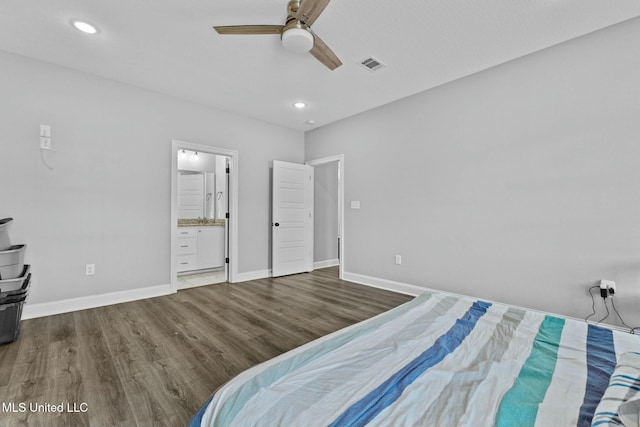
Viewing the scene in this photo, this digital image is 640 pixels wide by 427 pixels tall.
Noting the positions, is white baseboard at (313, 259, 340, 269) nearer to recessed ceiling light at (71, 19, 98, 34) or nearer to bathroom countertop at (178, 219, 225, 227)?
bathroom countertop at (178, 219, 225, 227)

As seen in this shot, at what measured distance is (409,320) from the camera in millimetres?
1426

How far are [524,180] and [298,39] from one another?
2640 mm

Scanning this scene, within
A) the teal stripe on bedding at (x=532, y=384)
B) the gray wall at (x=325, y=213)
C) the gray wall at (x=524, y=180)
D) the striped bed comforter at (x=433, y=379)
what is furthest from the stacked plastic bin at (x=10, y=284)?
the gray wall at (x=325, y=213)

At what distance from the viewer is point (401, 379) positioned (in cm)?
92

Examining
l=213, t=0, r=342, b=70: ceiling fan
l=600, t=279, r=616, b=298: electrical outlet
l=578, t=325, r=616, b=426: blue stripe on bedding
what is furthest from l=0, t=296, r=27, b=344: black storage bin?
l=600, t=279, r=616, b=298: electrical outlet

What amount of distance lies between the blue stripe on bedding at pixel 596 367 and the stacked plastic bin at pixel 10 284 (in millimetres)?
3681

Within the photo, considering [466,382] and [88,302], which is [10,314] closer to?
[88,302]

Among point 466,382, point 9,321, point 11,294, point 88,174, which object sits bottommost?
point 9,321

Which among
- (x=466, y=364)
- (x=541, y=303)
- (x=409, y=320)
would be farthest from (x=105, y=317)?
(x=541, y=303)

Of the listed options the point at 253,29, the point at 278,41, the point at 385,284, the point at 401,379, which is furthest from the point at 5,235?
the point at 385,284

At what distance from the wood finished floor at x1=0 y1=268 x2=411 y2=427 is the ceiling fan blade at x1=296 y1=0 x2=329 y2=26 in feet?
8.53

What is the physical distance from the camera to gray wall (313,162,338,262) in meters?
5.83

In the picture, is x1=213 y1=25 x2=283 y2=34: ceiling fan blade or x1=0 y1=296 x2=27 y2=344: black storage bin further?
x1=0 y1=296 x2=27 y2=344: black storage bin

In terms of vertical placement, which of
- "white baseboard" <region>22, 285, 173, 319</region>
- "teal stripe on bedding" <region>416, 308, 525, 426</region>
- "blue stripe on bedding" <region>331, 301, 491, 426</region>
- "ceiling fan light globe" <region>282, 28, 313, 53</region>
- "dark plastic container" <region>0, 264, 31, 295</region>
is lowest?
"white baseboard" <region>22, 285, 173, 319</region>
